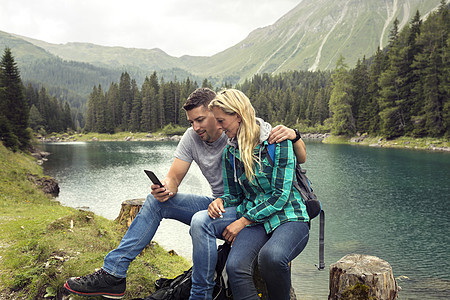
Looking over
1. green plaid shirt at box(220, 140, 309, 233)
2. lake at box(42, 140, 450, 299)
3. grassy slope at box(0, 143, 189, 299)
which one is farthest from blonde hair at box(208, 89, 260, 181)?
lake at box(42, 140, 450, 299)

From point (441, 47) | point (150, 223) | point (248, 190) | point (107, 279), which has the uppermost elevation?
point (441, 47)

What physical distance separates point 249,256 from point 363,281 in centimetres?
120

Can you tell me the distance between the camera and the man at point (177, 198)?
342 cm

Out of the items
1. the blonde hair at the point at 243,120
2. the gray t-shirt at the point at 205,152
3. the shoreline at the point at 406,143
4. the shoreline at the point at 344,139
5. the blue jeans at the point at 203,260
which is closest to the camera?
the blue jeans at the point at 203,260

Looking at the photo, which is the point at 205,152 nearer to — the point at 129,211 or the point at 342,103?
the point at 129,211

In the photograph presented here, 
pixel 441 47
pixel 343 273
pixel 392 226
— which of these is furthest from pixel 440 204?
pixel 441 47

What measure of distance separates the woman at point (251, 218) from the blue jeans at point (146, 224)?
490 millimetres

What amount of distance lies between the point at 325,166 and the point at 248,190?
30.5m

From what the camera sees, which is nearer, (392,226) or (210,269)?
(210,269)

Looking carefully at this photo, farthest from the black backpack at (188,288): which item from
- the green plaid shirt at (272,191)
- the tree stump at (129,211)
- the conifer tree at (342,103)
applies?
the conifer tree at (342,103)

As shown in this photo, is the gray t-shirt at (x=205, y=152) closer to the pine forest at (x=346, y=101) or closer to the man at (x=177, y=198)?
the man at (x=177, y=198)

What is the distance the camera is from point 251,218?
3371mm

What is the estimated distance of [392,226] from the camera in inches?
551

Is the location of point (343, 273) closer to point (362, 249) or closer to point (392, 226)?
point (362, 249)
